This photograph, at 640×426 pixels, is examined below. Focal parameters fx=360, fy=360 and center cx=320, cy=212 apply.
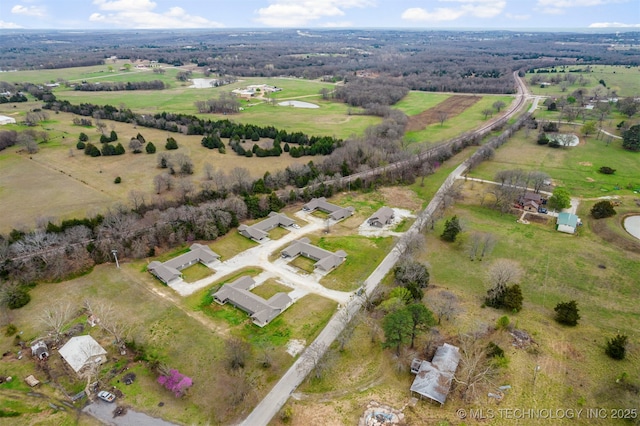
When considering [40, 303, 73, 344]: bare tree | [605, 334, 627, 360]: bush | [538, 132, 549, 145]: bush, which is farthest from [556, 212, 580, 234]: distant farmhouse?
[40, 303, 73, 344]: bare tree

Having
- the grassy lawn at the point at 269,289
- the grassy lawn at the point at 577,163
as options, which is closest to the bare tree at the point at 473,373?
the grassy lawn at the point at 269,289

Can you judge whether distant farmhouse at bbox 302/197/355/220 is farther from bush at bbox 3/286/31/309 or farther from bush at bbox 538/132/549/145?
bush at bbox 538/132/549/145

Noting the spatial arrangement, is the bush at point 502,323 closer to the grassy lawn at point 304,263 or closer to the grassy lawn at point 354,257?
the grassy lawn at point 354,257

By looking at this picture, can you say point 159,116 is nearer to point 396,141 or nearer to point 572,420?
point 396,141

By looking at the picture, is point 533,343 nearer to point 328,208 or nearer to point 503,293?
point 503,293

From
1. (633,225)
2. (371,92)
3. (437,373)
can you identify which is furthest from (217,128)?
(633,225)

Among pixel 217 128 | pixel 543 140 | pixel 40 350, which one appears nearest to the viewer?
pixel 40 350
